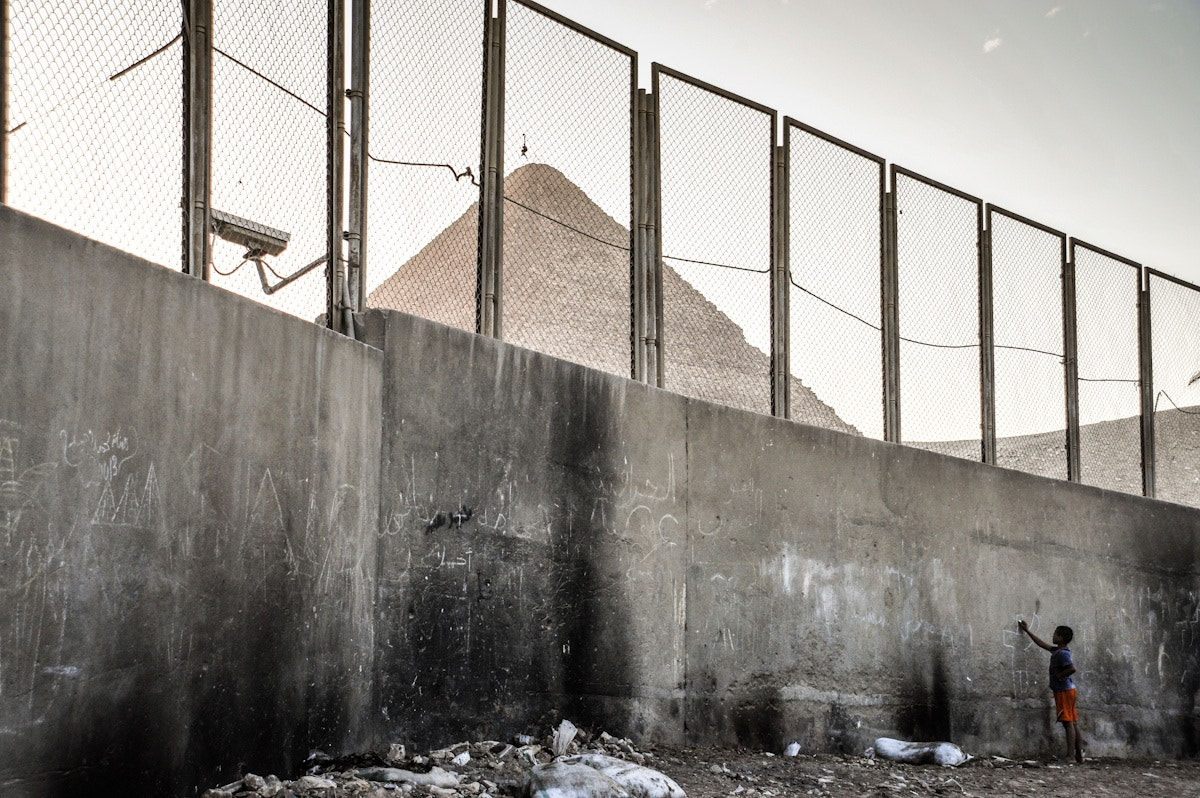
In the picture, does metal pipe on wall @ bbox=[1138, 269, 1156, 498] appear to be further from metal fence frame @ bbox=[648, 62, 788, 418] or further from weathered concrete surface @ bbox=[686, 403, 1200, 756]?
metal fence frame @ bbox=[648, 62, 788, 418]

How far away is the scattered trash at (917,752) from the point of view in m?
7.97

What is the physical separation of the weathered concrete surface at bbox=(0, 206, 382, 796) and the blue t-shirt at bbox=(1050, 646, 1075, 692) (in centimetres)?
625

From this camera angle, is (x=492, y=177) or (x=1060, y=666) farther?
(x=1060, y=666)

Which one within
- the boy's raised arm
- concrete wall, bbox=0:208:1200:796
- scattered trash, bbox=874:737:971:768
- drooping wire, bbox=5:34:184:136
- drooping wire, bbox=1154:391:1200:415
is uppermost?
drooping wire, bbox=5:34:184:136

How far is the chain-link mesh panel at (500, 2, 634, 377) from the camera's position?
7.15 meters

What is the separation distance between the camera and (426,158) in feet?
21.5

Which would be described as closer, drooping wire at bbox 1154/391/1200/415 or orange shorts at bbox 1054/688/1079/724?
orange shorts at bbox 1054/688/1079/724

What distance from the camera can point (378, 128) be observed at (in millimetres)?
6316

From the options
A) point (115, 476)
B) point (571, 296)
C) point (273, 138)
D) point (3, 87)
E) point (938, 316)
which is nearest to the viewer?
point (115, 476)

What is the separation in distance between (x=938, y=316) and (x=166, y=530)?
770 centimetres

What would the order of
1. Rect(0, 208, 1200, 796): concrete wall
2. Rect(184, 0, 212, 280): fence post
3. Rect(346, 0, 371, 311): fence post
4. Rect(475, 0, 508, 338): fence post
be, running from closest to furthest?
Rect(0, 208, 1200, 796): concrete wall < Rect(184, 0, 212, 280): fence post < Rect(346, 0, 371, 311): fence post < Rect(475, 0, 508, 338): fence post

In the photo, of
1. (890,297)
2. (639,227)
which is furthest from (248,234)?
(890,297)

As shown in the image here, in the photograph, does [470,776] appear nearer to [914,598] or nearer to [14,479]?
[14,479]

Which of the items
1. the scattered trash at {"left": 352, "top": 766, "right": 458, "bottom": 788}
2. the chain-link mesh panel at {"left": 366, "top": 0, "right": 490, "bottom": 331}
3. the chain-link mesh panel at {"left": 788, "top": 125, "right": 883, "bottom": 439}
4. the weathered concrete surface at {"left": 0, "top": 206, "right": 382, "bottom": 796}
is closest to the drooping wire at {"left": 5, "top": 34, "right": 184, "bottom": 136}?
the weathered concrete surface at {"left": 0, "top": 206, "right": 382, "bottom": 796}
